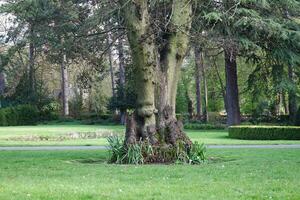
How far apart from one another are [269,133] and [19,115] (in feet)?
97.5

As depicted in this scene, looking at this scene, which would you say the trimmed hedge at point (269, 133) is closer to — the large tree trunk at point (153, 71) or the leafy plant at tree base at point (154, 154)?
the large tree trunk at point (153, 71)

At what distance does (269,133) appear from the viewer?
30109mm

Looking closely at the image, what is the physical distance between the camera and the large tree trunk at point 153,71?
16484 mm

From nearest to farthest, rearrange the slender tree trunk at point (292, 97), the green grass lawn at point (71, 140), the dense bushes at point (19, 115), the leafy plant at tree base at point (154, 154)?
1. the leafy plant at tree base at point (154, 154)
2. the green grass lawn at point (71, 140)
3. the slender tree trunk at point (292, 97)
4. the dense bushes at point (19, 115)

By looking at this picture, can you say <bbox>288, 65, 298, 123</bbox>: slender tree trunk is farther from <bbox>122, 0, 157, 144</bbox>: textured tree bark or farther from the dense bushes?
the dense bushes

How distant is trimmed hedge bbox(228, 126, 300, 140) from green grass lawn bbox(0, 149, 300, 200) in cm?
1313

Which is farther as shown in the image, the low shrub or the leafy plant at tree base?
the low shrub

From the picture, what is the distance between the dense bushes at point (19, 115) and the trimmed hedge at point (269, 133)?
1089 inches

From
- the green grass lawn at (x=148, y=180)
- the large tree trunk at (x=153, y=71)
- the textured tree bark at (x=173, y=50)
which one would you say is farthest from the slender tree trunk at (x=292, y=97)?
the green grass lawn at (x=148, y=180)

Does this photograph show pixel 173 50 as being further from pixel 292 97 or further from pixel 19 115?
pixel 19 115

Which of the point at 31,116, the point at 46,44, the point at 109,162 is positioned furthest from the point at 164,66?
the point at 31,116

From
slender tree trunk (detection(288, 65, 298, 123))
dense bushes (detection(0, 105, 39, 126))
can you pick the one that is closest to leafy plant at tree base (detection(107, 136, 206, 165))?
slender tree trunk (detection(288, 65, 298, 123))

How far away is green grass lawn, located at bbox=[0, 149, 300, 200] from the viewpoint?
8.80 metres

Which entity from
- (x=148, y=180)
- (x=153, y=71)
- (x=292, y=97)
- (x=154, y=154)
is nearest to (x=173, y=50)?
(x=153, y=71)
